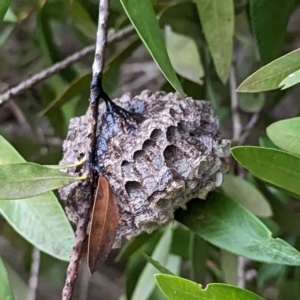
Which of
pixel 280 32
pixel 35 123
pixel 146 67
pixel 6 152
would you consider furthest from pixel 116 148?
pixel 146 67

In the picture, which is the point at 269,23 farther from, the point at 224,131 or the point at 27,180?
the point at 224,131

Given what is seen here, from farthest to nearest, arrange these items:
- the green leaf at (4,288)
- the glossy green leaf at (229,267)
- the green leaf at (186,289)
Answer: the glossy green leaf at (229,267), the green leaf at (4,288), the green leaf at (186,289)

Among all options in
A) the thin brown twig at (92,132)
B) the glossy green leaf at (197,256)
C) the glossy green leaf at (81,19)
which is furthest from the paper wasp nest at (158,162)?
the glossy green leaf at (81,19)

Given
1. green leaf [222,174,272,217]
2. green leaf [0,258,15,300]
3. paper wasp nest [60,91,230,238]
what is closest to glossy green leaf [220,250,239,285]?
green leaf [222,174,272,217]

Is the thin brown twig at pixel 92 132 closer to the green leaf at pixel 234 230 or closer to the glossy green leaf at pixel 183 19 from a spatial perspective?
the green leaf at pixel 234 230

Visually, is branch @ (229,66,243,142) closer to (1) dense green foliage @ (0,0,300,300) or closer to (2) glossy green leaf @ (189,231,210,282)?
(1) dense green foliage @ (0,0,300,300)

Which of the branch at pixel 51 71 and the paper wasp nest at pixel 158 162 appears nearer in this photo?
the paper wasp nest at pixel 158 162
